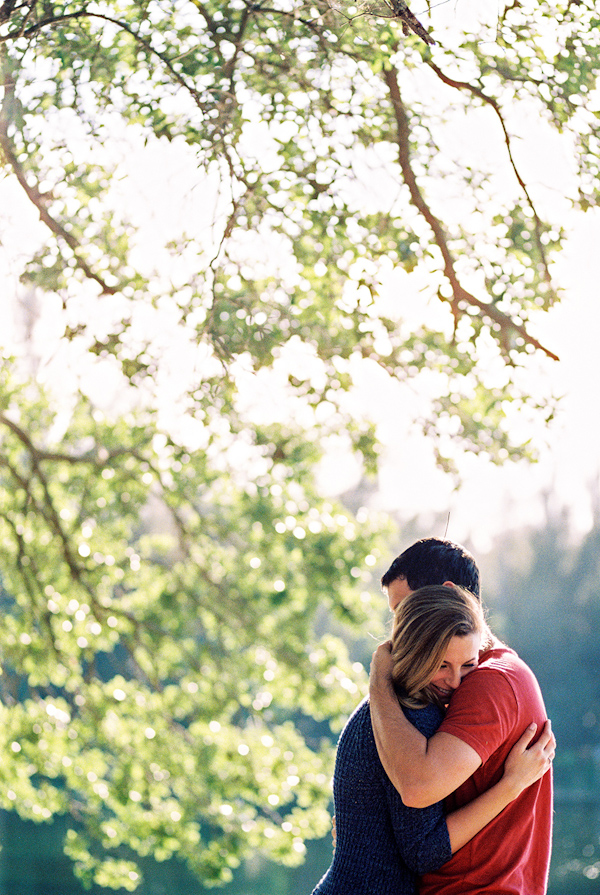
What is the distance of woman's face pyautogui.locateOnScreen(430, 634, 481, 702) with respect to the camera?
1.98 m

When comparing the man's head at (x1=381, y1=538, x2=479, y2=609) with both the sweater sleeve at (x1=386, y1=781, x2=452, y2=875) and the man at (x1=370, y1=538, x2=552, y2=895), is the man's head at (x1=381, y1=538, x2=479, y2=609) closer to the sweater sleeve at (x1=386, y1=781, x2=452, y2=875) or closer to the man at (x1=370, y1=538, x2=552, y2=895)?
the man at (x1=370, y1=538, x2=552, y2=895)

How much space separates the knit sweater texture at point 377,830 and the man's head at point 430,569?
307 millimetres

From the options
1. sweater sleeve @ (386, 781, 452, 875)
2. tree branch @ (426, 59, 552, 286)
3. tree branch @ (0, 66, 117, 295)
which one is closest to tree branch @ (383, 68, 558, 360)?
tree branch @ (426, 59, 552, 286)

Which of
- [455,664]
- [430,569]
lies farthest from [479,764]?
[430,569]

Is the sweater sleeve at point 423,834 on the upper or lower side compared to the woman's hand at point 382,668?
lower

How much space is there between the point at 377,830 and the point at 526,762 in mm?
342

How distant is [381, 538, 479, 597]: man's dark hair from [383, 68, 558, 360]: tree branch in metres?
1.96

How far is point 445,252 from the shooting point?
12.9ft

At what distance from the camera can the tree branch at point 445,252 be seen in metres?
3.92

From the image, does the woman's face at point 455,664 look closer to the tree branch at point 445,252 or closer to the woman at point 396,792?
the woman at point 396,792

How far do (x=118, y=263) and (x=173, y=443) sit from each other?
1.40 m

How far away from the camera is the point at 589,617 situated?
31.9 metres

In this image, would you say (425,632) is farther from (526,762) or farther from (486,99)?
(486,99)

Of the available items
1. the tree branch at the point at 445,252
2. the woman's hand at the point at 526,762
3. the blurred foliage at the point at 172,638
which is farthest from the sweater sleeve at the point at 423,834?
the blurred foliage at the point at 172,638
